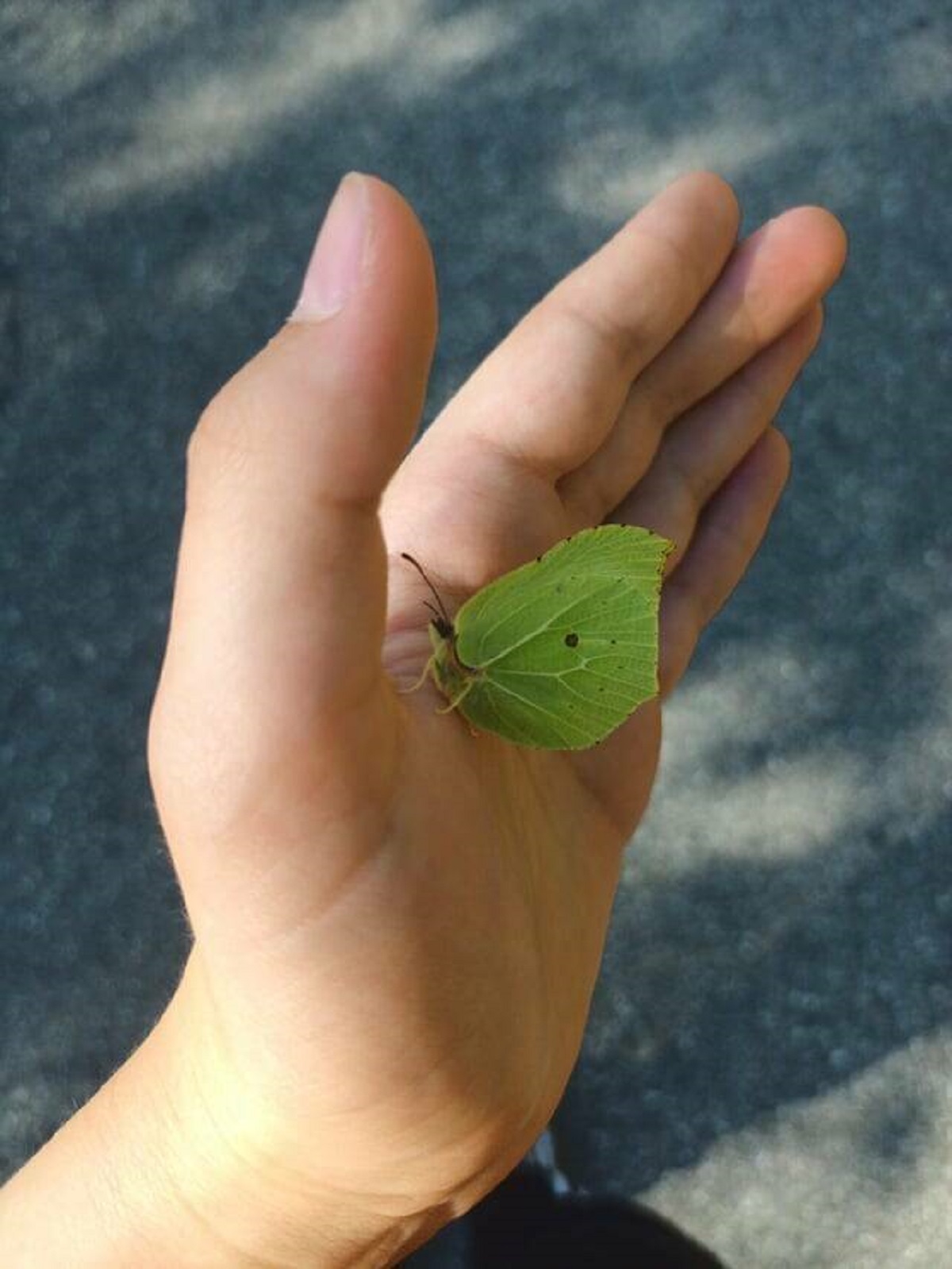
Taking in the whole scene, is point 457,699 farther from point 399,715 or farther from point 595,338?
point 595,338

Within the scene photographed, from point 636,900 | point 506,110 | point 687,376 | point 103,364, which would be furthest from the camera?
point 506,110

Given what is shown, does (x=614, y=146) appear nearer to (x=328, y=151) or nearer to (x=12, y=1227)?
(x=328, y=151)

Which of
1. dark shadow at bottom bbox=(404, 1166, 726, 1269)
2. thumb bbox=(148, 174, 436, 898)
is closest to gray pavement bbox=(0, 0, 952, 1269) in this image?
dark shadow at bottom bbox=(404, 1166, 726, 1269)

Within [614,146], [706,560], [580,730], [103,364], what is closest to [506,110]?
[614,146]

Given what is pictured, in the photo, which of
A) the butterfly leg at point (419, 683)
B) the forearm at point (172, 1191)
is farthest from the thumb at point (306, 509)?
the forearm at point (172, 1191)

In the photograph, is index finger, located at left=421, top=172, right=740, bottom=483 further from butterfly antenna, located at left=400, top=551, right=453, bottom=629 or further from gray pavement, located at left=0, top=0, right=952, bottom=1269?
gray pavement, located at left=0, top=0, right=952, bottom=1269

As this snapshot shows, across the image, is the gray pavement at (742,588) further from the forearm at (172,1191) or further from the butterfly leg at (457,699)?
the butterfly leg at (457,699)

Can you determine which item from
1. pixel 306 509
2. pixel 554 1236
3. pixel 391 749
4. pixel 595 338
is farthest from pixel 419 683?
pixel 554 1236
